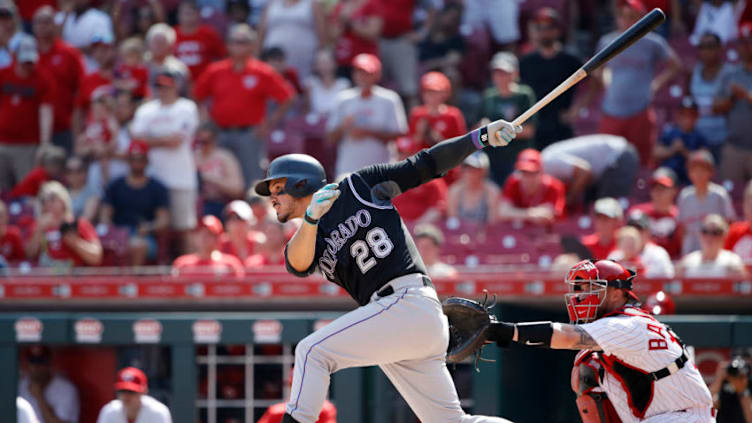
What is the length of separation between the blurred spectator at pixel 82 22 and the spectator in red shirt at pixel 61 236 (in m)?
3.07

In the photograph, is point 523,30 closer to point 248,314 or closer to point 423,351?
point 248,314

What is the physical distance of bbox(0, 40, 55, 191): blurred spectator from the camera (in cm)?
1118

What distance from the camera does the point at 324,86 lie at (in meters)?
11.0

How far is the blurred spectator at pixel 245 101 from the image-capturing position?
10.5 m

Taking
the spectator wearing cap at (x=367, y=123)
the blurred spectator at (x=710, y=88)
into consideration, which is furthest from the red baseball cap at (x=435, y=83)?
the blurred spectator at (x=710, y=88)

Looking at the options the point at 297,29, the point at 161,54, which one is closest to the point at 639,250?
the point at 297,29

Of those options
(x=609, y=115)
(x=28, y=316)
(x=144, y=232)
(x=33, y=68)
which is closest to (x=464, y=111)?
(x=609, y=115)

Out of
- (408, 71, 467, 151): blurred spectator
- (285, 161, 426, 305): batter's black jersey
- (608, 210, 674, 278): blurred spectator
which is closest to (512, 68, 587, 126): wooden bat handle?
(285, 161, 426, 305): batter's black jersey

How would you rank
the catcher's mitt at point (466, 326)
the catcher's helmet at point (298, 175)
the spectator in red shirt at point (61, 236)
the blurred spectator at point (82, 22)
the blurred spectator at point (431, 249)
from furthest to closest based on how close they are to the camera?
the blurred spectator at point (82, 22), the spectator in red shirt at point (61, 236), the blurred spectator at point (431, 249), the catcher's mitt at point (466, 326), the catcher's helmet at point (298, 175)

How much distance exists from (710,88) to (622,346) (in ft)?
18.1

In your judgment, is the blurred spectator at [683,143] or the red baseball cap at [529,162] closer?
the red baseball cap at [529,162]

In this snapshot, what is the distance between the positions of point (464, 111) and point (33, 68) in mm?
3975

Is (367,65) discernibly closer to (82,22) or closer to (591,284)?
(82,22)

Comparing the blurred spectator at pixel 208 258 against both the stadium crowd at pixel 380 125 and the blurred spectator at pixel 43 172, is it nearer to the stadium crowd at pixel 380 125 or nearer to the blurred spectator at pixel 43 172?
the stadium crowd at pixel 380 125
